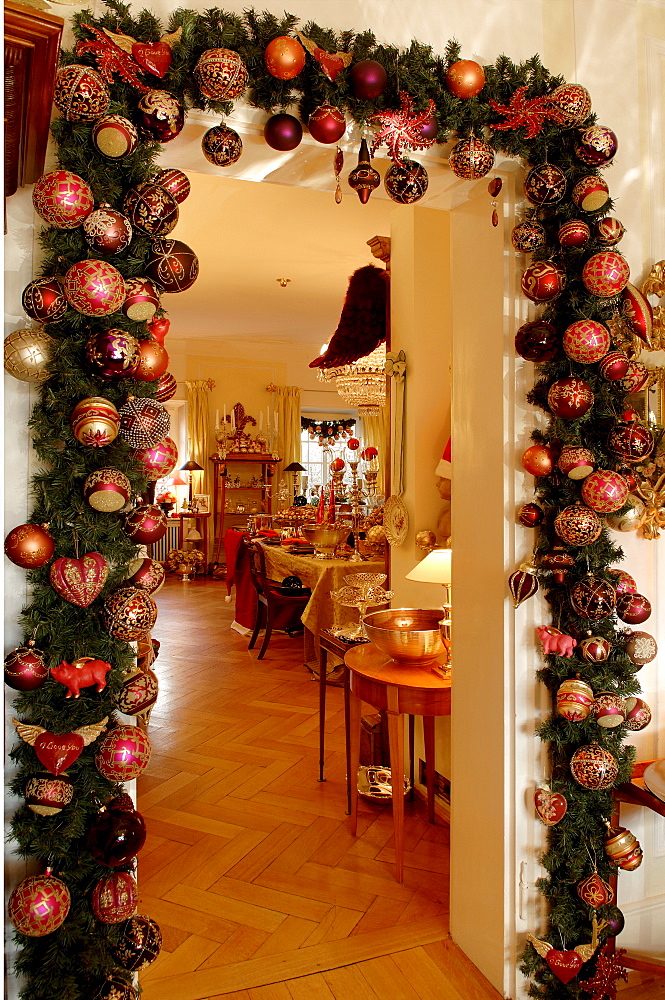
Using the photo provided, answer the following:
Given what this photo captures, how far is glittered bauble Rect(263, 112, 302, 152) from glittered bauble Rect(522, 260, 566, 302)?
0.69 m

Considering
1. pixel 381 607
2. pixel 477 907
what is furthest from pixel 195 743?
pixel 477 907

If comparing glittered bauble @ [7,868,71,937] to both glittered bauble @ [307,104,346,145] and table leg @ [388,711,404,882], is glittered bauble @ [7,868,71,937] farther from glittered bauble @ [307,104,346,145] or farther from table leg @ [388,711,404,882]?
glittered bauble @ [307,104,346,145]

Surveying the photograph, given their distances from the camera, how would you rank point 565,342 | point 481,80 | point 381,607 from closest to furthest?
point 481,80, point 565,342, point 381,607

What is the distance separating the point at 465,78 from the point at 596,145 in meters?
0.40

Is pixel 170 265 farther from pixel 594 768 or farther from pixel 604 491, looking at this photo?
pixel 594 768

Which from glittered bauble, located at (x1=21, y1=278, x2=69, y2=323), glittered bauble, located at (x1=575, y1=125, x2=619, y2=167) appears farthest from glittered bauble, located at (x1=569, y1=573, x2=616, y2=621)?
glittered bauble, located at (x1=21, y1=278, x2=69, y2=323)

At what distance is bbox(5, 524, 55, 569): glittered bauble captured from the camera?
1.43 meters

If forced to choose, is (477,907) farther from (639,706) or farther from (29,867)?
(29,867)

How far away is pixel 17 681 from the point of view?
1428mm

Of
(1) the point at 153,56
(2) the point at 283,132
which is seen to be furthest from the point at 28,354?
(2) the point at 283,132

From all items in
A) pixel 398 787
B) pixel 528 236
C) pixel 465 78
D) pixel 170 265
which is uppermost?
pixel 465 78

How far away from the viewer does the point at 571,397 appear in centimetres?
192

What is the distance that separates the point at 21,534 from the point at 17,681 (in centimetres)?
29

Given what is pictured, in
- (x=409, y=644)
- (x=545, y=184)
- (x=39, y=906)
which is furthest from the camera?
(x=409, y=644)
